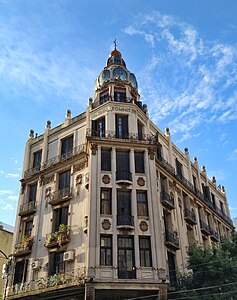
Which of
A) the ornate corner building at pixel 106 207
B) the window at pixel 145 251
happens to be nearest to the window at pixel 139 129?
the ornate corner building at pixel 106 207

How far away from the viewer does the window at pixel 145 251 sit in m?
24.7

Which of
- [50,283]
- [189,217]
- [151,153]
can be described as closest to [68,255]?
[50,283]

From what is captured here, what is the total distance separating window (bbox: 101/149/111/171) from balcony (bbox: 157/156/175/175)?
520 centimetres

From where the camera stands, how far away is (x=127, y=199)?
27.1m

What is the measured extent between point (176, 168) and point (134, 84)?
371 inches

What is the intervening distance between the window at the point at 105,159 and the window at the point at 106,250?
18.3ft

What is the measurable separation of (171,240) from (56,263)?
9.04 metres

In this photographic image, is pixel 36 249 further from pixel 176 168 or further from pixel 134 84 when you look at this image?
pixel 134 84

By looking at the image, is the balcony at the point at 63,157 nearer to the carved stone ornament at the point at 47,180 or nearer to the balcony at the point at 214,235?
the carved stone ornament at the point at 47,180

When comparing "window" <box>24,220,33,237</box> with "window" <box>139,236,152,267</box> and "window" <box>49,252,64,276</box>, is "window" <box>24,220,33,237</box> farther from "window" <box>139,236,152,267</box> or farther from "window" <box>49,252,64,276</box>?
"window" <box>139,236,152,267</box>

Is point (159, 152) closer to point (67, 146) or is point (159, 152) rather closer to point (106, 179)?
point (106, 179)

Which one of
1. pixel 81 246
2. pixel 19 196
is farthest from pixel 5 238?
pixel 81 246

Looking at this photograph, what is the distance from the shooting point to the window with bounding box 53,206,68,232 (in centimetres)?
2929

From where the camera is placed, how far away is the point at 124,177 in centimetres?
2758
